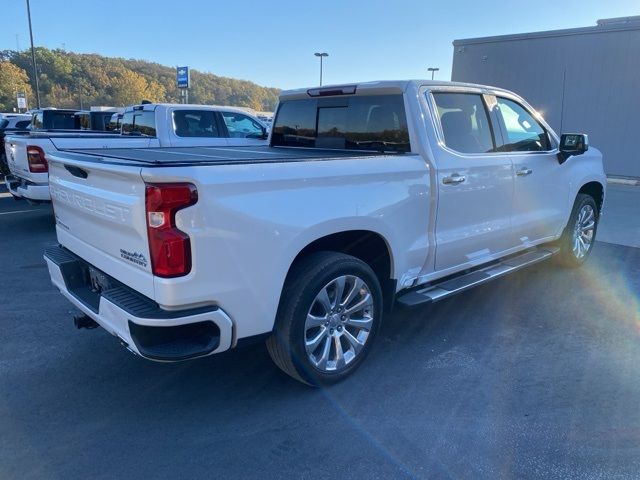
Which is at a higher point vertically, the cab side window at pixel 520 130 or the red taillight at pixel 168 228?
the cab side window at pixel 520 130

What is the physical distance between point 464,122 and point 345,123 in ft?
3.25

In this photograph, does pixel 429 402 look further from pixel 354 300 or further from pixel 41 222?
pixel 41 222

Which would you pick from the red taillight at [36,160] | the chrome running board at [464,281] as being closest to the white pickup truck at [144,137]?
the red taillight at [36,160]

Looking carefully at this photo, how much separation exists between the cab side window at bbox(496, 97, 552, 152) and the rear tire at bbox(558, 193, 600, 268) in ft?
3.29

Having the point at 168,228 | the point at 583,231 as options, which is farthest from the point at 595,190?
the point at 168,228

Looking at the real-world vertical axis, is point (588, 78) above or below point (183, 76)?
below

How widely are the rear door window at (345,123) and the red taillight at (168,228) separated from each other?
1.94m

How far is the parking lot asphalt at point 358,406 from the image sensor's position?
2578 millimetres

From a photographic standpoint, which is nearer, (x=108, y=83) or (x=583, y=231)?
(x=583, y=231)

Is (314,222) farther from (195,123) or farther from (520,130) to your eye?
(195,123)

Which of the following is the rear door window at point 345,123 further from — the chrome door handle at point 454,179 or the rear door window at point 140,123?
the rear door window at point 140,123

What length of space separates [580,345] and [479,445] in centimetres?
171

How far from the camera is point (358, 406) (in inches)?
122

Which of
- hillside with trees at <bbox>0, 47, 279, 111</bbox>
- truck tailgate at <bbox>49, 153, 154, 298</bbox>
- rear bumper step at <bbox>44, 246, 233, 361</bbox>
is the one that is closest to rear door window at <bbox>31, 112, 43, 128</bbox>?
truck tailgate at <bbox>49, 153, 154, 298</bbox>
